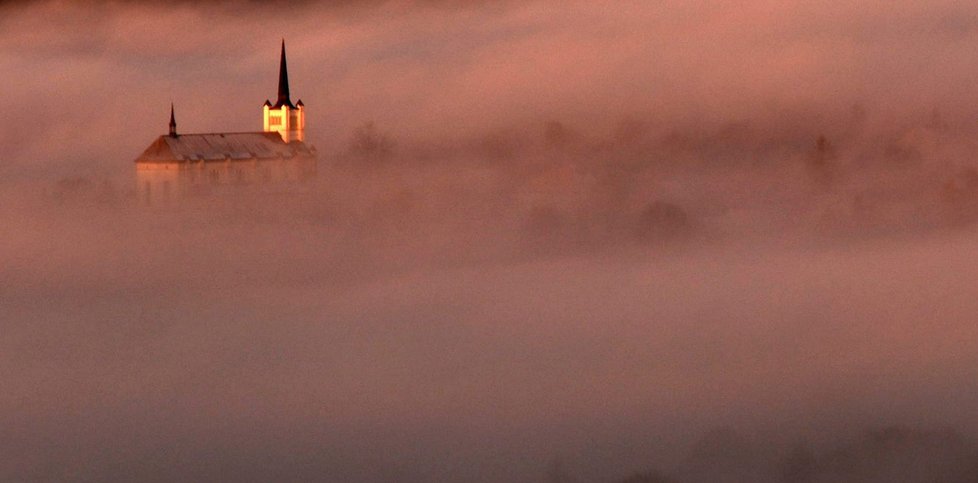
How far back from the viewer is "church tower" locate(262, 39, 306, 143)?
198ft

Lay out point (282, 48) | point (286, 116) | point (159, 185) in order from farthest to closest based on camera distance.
→ point (282, 48), point (286, 116), point (159, 185)

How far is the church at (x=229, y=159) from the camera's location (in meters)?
54.5

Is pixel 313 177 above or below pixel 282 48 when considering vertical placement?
below

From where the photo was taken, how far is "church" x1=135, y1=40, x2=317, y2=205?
179 ft

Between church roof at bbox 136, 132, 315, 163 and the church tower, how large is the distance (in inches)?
17.8

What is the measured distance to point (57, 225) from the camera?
67.2 metres

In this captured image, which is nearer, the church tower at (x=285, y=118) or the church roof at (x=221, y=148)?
the church roof at (x=221, y=148)

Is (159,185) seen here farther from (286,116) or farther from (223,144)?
(286,116)

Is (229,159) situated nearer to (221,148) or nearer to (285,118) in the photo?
(221,148)

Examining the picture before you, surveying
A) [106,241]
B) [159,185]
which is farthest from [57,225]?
[159,185]

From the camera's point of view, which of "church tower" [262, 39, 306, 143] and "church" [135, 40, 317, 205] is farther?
"church tower" [262, 39, 306, 143]

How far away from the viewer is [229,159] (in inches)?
2211

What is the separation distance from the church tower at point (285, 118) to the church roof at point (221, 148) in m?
0.45

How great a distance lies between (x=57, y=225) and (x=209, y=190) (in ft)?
50.7
